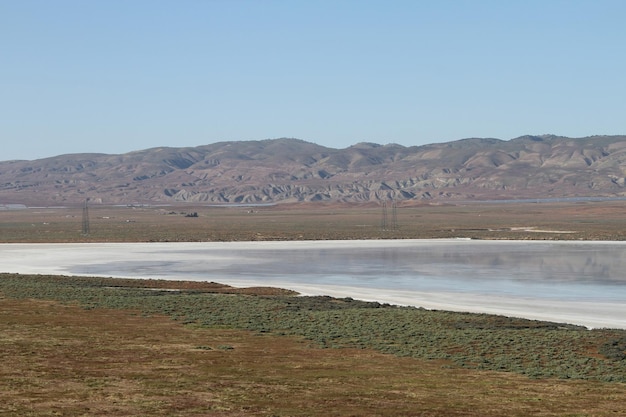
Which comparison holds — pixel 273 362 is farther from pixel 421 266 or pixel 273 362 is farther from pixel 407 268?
pixel 421 266

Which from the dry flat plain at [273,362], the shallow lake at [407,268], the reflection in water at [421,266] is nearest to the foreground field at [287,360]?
the dry flat plain at [273,362]

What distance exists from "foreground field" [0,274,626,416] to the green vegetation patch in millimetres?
83

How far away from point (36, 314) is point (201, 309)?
8172 mm

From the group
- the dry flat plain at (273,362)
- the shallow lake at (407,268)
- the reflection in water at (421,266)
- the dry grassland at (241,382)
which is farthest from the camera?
the reflection in water at (421,266)

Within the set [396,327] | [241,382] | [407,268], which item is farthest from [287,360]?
[407,268]

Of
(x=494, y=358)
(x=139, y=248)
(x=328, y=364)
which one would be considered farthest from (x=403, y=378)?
(x=139, y=248)

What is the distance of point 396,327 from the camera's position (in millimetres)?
41000

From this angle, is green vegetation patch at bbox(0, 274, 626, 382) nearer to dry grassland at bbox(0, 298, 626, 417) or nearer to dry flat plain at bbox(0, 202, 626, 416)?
dry flat plain at bbox(0, 202, 626, 416)

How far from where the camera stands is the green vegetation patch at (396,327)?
33.5 metres

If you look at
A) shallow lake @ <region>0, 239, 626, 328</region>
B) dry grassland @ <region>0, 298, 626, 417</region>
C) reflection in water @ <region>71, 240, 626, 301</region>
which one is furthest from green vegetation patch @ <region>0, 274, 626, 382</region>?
→ reflection in water @ <region>71, 240, 626, 301</region>

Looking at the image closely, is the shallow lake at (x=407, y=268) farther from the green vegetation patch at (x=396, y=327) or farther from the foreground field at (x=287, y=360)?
the foreground field at (x=287, y=360)

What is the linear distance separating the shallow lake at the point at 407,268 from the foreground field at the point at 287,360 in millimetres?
6123

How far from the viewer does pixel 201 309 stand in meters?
47.6

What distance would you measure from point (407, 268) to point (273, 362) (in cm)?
4065
